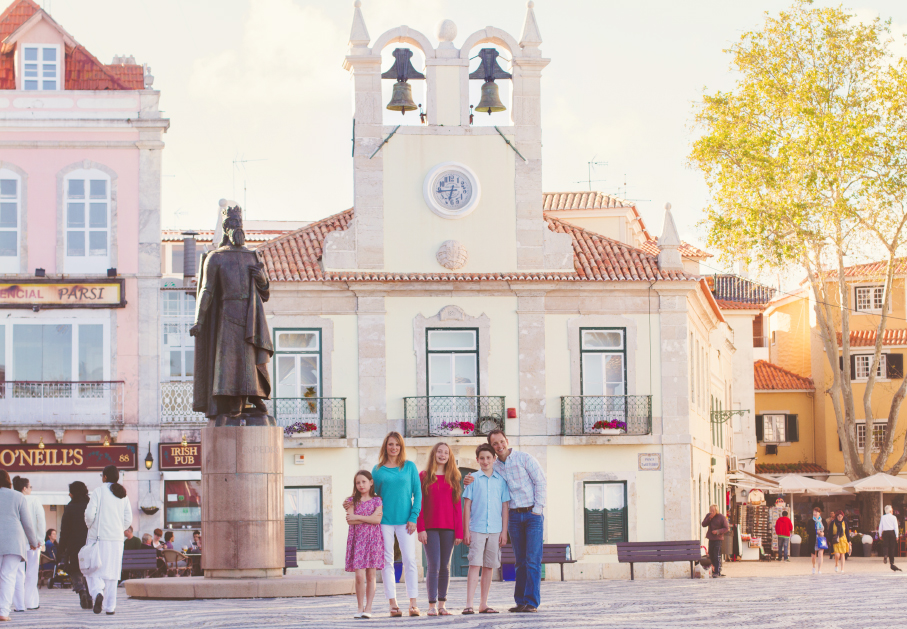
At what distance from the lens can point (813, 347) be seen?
51875mm

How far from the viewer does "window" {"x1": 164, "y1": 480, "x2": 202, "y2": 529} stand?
30312mm

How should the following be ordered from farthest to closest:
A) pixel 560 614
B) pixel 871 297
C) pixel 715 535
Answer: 1. pixel 871 297
2. pixel 715 535
3. pixel 560 614

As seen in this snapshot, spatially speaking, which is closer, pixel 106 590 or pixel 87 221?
pixel 106 590

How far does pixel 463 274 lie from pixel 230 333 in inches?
609

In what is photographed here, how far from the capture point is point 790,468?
49.6m

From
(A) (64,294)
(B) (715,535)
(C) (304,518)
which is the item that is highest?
(A) (64,294)

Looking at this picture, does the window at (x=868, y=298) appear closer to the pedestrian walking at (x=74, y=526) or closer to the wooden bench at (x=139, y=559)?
the wooden bench at (x=139, y=559)

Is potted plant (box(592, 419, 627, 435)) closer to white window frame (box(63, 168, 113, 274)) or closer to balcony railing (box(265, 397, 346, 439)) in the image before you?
balcony railing (box(265, 397, 346, 439))

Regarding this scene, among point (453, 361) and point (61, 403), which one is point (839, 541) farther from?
point (61, 403)

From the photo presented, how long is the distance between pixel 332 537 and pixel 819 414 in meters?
26.5

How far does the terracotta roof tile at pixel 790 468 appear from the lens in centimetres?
4941

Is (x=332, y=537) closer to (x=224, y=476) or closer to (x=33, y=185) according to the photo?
(x=33, y=185)

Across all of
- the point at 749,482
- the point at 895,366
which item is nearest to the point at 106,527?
the point at 749,482

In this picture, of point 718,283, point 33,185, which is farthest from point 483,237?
point 718,283
